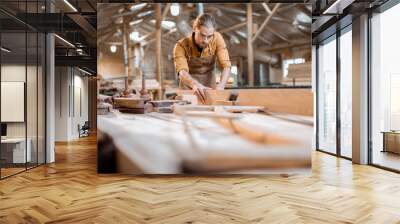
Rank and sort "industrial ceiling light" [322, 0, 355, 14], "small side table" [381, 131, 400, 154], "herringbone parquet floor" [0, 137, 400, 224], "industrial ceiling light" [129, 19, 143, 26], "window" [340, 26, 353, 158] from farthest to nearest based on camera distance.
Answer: "window" [340, 26, 353, 158]
"small side table" [381, 131, 400, 154]
"industrial ceiling light" [129, 19, 143, 26]
"industrial ceiling light" [322, 0, 355, 14]
"herringbone parquet floor" [0, 137, 400, 224]

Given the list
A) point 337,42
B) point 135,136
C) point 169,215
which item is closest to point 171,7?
point 135,136

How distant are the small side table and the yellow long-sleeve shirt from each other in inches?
124

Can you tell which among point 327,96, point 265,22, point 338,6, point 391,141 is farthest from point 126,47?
point 327,96

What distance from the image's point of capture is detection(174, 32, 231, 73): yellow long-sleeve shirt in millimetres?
5922

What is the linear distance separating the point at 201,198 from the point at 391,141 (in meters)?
3.90

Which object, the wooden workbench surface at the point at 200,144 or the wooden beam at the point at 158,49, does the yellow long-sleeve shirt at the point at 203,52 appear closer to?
the wooden beam at the point at 158,49

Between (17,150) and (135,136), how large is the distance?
7.31ft

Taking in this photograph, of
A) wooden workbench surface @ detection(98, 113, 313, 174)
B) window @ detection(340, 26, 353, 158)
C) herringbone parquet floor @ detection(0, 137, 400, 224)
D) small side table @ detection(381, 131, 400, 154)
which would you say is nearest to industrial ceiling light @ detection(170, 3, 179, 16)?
wooden workbench surface @ detection(98, 113, 313, 174)

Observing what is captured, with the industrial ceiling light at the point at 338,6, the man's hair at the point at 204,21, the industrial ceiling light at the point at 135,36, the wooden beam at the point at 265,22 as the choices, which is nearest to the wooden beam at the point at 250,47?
the wooden beam at the point at 265,22

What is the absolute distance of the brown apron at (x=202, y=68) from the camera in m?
5.96

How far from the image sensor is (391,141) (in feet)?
21.4

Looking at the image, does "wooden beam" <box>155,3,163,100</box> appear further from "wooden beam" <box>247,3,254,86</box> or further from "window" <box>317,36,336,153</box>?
"window" <box>317,36,336,153</box>

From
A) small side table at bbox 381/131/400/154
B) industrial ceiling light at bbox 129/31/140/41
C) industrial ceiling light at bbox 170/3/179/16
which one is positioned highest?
industrial ceiling light at bbox 170/3/179/16

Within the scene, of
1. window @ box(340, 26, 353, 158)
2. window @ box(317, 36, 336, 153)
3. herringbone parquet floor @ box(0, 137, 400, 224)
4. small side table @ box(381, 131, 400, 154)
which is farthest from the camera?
window @ box(317, 36, 336, 153)
